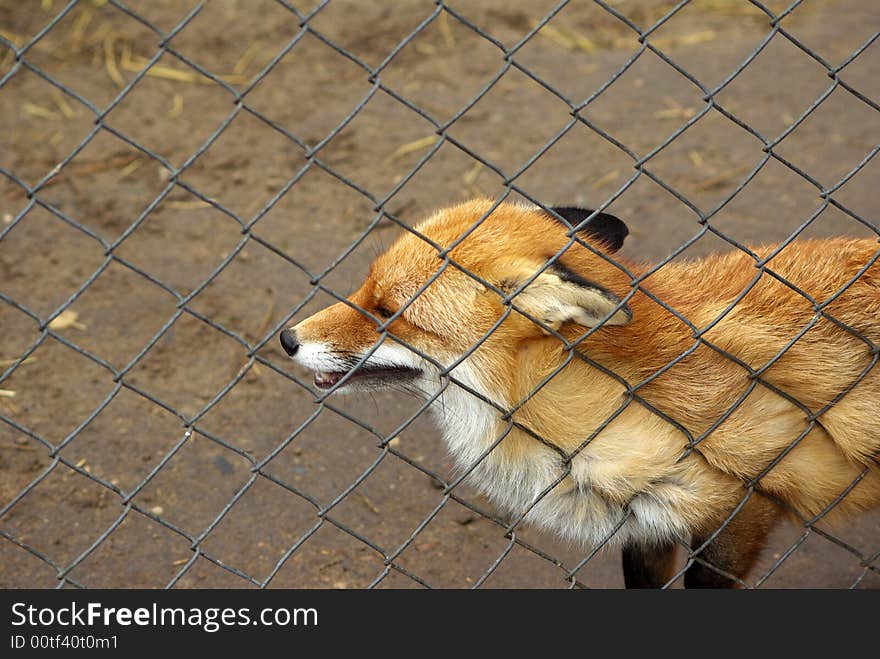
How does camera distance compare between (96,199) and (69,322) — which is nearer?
(69,322)

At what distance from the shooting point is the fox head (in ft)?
9.43

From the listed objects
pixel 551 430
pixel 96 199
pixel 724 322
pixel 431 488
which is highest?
pixel 724 322

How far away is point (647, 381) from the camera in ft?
9.05

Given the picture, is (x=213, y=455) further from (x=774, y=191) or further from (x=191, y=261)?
(x=774, y=191)

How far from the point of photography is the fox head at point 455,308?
9.43 feet

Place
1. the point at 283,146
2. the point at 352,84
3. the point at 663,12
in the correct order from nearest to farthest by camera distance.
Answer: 1. the point at 283,146
2. the point at 352,84
3. the point at 663,12

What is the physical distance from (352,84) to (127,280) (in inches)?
95.9

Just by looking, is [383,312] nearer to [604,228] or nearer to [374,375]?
[374,375]

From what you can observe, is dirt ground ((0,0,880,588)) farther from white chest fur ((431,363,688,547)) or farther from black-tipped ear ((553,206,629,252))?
black-tipped ear ((553,206,629,252))

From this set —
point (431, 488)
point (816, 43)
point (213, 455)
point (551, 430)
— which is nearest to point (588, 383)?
point (551, 430)

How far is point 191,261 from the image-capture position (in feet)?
17.6

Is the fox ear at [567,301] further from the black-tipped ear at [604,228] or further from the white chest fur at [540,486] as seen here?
the black-tipped ear at [604,228]

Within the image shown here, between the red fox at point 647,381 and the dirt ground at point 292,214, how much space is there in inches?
10.0

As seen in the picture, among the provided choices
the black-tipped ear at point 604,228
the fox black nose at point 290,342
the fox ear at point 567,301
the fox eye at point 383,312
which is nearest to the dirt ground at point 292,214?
the fox black nose at point 290,342
